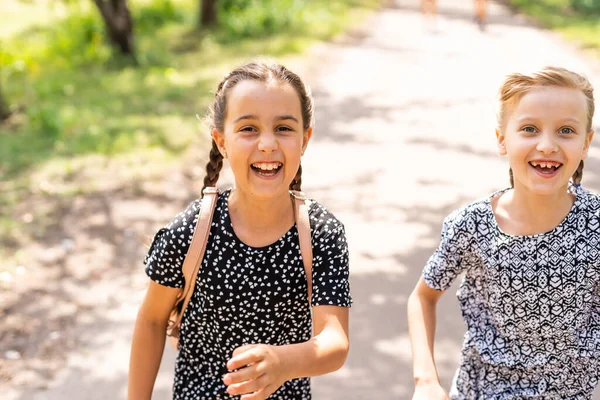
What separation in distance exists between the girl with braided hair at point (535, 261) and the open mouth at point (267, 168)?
59cm

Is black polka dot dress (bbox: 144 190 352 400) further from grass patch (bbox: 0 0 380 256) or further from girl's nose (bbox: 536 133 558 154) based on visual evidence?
grass patch (bbox: 0 0 380 256)

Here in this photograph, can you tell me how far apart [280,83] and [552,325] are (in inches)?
41.9

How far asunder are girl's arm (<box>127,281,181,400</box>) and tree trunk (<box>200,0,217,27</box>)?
1374 centimetres

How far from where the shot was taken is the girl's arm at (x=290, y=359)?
1716mm

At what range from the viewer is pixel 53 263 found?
5137 millimetres

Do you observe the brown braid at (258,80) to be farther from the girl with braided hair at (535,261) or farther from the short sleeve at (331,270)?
the girl with braided hair at (535,261)

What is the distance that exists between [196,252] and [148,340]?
32cm

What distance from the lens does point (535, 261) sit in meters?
2.23

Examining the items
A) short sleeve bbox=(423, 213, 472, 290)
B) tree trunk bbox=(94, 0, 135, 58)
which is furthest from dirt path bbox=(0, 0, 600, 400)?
tree trunk bbox=(94, 0, 135, 58)

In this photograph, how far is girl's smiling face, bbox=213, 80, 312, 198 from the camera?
6.89 ft

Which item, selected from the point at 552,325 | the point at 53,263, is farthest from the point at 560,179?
Result: the point at 53,263

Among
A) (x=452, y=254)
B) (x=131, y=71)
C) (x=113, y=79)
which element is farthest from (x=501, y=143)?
(x=131, y=71)

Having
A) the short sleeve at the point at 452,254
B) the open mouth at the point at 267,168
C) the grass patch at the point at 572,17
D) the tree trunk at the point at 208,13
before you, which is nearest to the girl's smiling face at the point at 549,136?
the short sleeve at the point at 452,254

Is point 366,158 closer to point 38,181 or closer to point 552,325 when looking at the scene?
point 38,181
